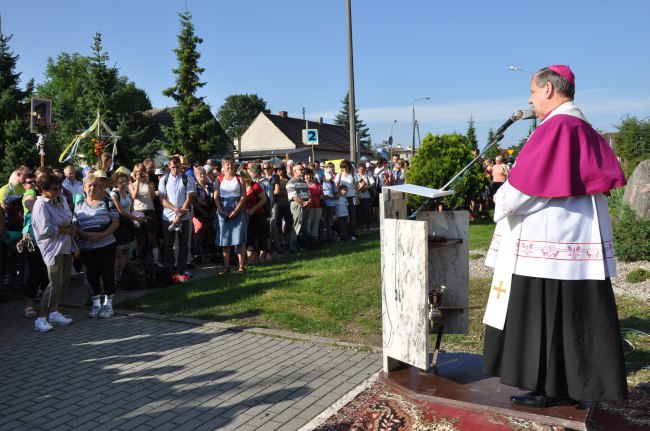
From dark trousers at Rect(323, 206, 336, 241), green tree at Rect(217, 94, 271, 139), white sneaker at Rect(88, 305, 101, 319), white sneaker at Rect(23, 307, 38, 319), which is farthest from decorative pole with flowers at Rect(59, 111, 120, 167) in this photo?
green tree at Rect(217, 94, 271, 139)

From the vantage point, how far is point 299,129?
70.9 m

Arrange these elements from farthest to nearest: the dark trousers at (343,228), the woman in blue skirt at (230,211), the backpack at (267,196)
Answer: the dark trousers at (343,228) → the backpack at (267,196) → the woman in blue skirt at (230,211)

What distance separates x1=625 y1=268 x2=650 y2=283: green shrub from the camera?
315 inches

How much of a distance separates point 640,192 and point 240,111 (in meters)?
120

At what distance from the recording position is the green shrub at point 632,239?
926 cm

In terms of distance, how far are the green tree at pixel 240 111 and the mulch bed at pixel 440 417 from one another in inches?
4868

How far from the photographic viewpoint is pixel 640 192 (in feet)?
36.9

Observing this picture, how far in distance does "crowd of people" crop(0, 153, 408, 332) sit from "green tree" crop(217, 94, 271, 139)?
112m

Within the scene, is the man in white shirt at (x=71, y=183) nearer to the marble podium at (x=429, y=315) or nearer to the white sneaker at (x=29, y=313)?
the white sneaker at (x=29, y=313)

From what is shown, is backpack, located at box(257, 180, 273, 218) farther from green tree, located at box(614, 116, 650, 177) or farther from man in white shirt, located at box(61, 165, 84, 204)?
green tree, located at box(614, 116, 650, 177)

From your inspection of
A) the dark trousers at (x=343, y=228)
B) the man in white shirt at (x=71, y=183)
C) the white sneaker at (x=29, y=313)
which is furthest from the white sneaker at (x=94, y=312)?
the dark trousers at (x=343, y=228)

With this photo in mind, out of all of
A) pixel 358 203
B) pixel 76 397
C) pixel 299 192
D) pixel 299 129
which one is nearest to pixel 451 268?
pixel 76 397

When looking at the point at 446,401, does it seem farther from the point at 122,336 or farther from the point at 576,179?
the point at 122,336

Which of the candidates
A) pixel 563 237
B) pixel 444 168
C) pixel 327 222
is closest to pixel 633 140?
pixel 444 168
